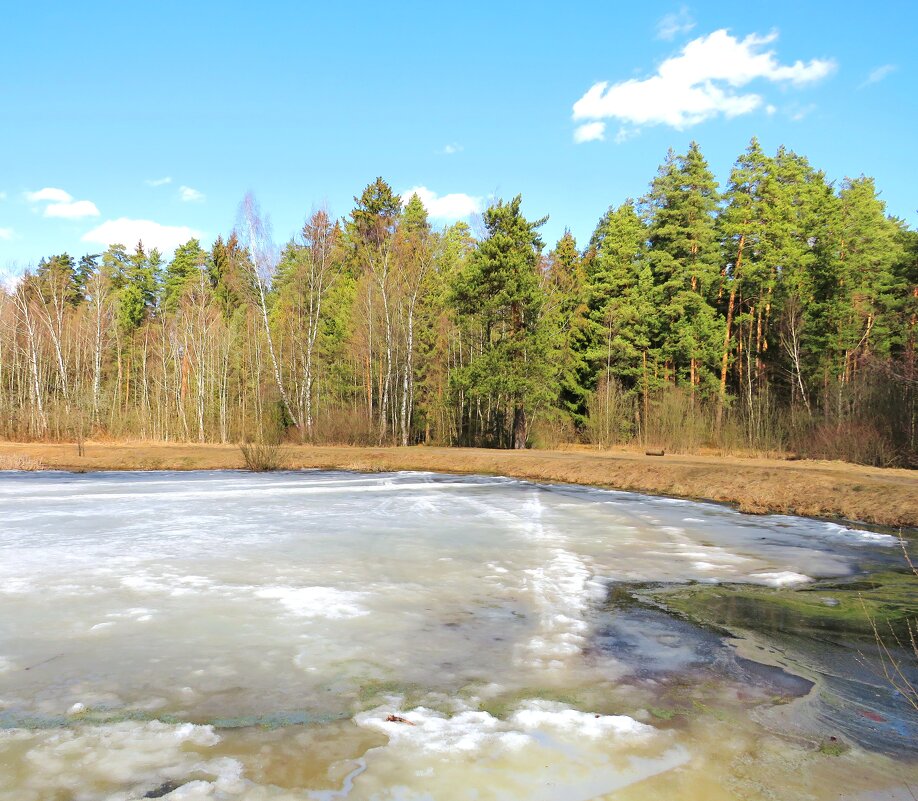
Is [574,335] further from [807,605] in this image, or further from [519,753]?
[519,753]

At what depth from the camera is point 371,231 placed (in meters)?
48.7

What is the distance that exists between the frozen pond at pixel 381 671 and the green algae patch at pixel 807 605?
462 millimetres

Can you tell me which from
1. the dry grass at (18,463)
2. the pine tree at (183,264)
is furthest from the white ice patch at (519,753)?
the pine tree at (183,264)

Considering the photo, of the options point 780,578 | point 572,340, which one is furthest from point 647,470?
point 572,340

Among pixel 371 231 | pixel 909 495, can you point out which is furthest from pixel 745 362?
pixel 371 231

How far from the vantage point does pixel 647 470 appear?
61.9 feet

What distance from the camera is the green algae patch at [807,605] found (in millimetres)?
5863

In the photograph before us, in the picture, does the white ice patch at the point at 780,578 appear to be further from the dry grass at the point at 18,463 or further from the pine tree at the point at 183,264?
the pine tree at the point at 183,264

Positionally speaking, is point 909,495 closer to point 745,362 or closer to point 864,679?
point 864,679

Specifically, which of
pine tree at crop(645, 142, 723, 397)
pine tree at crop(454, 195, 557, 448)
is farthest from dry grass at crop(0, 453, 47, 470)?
pine tree at crop(645, 142, 723, 397)

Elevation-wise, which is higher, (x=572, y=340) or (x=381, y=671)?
(x=572, y=340)

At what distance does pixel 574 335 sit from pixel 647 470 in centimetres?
1986

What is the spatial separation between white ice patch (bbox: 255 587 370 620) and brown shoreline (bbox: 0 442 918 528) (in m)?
10.3

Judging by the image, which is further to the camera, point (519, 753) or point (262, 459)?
A: point (262, 459)
